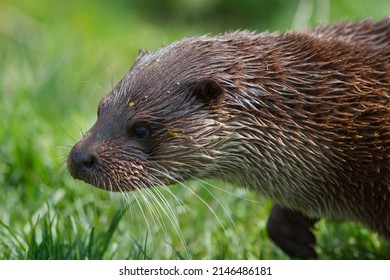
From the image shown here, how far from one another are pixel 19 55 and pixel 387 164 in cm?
333

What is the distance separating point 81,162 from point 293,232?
127cm

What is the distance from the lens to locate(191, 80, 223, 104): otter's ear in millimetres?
3566

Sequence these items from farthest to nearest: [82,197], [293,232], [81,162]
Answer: [82,197]
[293,232]
[81,162]

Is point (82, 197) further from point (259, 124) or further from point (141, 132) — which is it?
point (259, 124)

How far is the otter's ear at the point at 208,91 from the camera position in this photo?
357 cm

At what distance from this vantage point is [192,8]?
359 inches

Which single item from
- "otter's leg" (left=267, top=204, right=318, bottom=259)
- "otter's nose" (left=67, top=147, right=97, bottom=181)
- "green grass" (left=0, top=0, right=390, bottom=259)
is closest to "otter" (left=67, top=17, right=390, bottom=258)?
"otter's nose" (left=67, top=147, right=97, bottom=181)

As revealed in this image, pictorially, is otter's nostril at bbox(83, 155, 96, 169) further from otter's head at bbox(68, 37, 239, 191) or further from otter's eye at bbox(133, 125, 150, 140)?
otter's eye at bbox(133, 125, 150, 140)

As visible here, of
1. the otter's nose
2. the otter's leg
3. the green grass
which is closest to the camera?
the otter's nose

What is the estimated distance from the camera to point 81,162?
353 centimetres

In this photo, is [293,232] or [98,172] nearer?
[98,172]

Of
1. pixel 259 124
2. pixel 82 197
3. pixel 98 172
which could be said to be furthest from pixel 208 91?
pixel 82 197

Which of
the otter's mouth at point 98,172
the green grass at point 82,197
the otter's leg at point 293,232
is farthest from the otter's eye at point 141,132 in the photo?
the otter's leg at point 293,232

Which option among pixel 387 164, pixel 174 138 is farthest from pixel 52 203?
pixel 387 164
